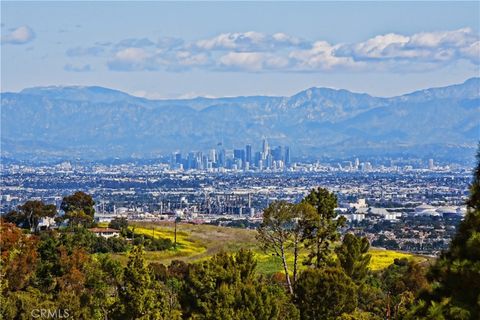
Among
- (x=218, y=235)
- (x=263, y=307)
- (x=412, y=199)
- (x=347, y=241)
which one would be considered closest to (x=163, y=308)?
(x=263, y=307)

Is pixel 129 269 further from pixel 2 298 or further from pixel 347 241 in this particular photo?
pixel 347 241

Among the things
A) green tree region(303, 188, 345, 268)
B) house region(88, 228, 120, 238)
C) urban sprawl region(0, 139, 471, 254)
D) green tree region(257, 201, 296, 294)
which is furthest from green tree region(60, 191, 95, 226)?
green tree region(257, 201, 296, 294)

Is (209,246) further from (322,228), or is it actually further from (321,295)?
(321,295)

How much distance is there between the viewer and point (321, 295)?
24.3 metres

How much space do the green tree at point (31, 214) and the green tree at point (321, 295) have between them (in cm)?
2793

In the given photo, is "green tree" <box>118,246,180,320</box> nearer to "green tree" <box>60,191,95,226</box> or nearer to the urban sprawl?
"green tree" <box>60,191,95,226</box>

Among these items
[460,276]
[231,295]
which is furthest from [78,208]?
[460,276]

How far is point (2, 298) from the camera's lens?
26.3 metres

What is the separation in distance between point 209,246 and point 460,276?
47803 millimetres

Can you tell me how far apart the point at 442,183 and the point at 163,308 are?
560 feet

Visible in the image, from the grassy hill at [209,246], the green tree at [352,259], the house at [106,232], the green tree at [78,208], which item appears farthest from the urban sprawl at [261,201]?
the green tree at [352,259]

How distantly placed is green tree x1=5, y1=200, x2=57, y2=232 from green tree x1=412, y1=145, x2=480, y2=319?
40889 millimetres

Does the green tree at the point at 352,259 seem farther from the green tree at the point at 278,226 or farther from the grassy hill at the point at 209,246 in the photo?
the grassy hill at the point at 209,246

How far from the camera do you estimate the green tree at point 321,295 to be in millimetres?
24281
